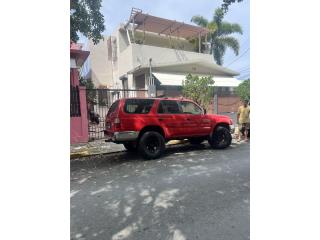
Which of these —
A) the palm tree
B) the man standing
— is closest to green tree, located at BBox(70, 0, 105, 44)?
the man standing

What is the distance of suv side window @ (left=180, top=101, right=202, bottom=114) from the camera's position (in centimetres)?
791

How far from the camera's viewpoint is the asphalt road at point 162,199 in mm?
2984

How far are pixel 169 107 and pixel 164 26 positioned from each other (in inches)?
475

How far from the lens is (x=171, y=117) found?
7465 millimetres

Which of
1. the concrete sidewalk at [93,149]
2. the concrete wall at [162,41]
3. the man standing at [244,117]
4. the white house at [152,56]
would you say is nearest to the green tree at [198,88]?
the white house at [152,56]

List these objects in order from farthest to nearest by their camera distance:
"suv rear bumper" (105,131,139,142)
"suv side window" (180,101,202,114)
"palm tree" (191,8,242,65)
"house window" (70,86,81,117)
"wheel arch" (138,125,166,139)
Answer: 1. "palm tree" (191,8,242,65)
2. "house window" (70,86,81,117)
3. "suv side window" (180,101,202,114)
4. "wheel arch" (138,125,166,139)
5. "suv rear bumper" (105,131,139,142)

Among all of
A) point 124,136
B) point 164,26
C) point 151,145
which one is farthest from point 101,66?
point 124,136

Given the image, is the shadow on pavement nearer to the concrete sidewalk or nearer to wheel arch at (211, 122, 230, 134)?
the concrete sidewalk

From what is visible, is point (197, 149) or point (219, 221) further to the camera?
point (197, 149)

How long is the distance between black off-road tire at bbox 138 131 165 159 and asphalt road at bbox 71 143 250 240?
25 cm
